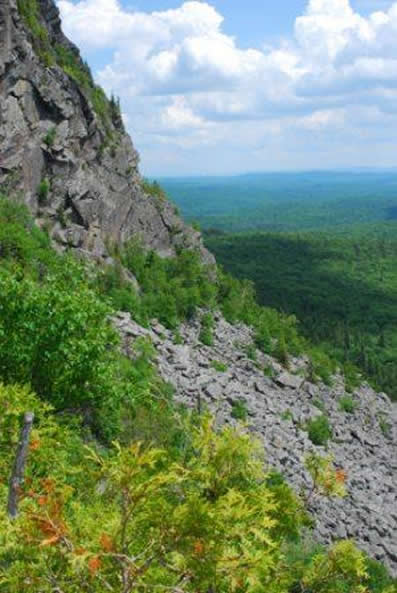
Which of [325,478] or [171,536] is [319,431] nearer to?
[325,478]

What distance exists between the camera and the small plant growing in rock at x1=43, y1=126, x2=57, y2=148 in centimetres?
5564

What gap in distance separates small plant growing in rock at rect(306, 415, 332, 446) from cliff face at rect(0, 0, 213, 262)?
24561mm

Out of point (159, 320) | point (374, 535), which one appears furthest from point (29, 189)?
point (374, 535)

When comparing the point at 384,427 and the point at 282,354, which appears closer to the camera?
the point at 384,427

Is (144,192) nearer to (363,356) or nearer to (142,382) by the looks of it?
(142,382)

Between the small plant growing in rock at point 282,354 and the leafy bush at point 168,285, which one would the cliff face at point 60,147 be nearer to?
the leafy bush at point 168,285

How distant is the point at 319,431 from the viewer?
48.5 meters

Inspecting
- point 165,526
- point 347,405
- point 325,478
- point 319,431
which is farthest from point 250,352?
point 165,526

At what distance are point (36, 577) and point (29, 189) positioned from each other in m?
48.6

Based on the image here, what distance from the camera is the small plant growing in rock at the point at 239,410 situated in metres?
43.2

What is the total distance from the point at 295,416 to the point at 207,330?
40.6ft

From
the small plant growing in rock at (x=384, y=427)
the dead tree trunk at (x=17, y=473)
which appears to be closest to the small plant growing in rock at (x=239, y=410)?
the small plant growing in rock at (x=384, y=427)

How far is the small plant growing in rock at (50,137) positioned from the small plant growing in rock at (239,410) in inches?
1171

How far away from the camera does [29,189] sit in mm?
52938
